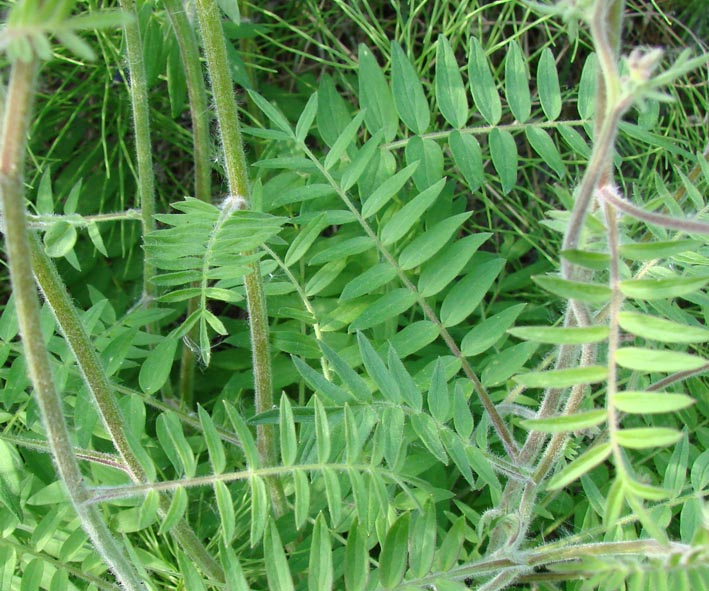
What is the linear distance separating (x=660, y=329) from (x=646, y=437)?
0.38 ft

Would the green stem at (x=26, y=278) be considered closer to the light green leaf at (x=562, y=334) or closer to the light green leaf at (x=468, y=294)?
the light green leaf at (x=562, y=334)

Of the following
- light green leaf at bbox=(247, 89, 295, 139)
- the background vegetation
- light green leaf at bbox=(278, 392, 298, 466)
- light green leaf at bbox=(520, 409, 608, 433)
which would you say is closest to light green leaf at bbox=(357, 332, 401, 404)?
the background vegetation

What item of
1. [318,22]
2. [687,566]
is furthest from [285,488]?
[318,22]

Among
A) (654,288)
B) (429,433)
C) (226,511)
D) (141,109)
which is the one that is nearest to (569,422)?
(654,288)

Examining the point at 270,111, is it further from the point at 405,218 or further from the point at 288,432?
the point at 288,432

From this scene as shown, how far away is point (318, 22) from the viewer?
2076mm

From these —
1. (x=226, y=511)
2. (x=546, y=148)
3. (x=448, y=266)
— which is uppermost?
(x=546, y=148)

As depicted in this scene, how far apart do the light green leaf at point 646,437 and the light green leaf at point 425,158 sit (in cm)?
74

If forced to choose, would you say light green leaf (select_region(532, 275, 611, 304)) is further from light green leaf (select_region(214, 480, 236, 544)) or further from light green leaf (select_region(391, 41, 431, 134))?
light green leaf (select_region(391, 41, 431, 134))

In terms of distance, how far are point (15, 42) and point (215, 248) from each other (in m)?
0.55

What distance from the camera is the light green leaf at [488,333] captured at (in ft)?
4.63

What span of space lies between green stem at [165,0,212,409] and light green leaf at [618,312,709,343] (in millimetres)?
974

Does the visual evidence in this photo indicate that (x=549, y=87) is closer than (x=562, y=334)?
No

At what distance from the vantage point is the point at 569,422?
34.7 inches
